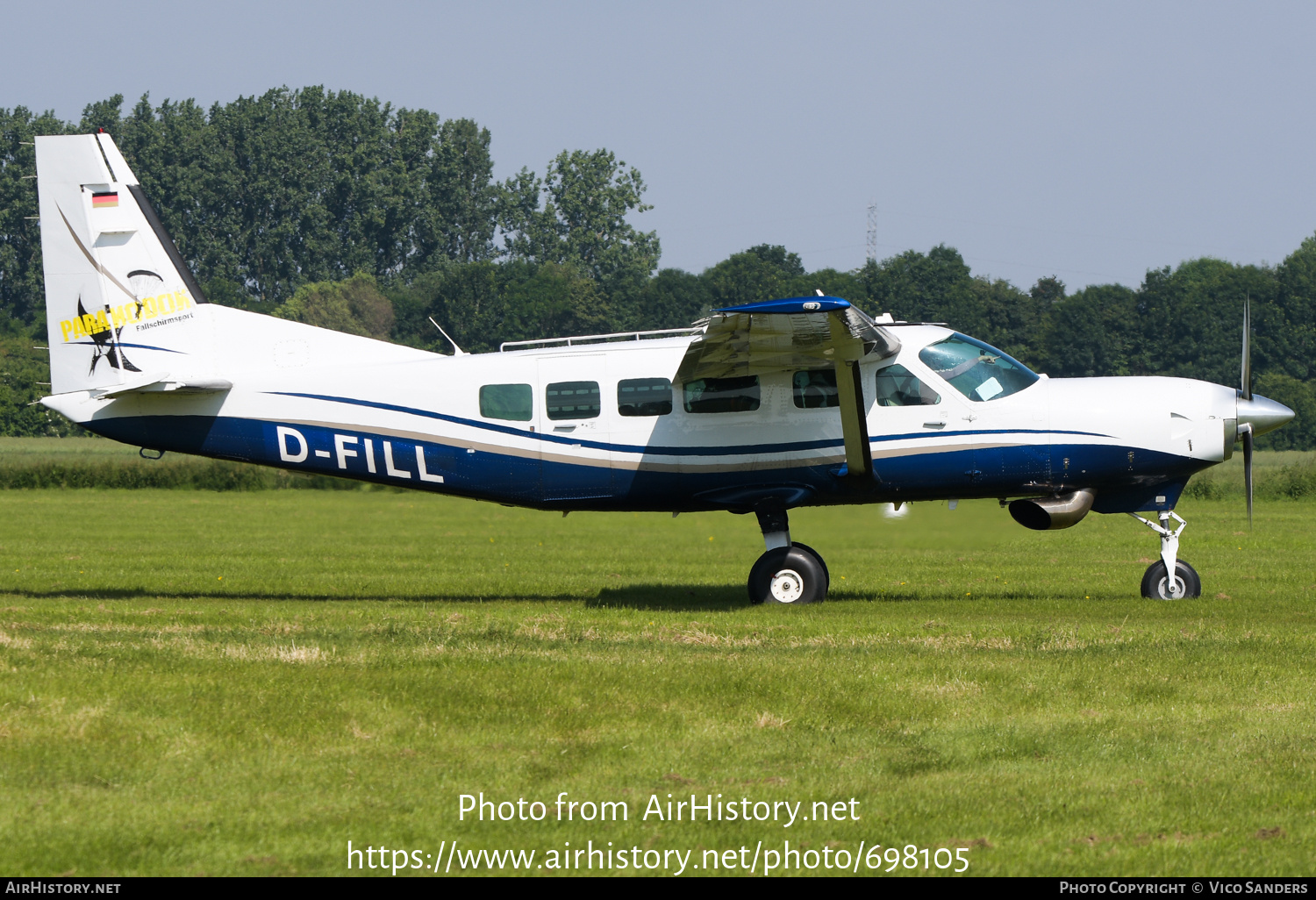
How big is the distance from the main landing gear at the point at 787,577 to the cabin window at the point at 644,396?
170 centimetres

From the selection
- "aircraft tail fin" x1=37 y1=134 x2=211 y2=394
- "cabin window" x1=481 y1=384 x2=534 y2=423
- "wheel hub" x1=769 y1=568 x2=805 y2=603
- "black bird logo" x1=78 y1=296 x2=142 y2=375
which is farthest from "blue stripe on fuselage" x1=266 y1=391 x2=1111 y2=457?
"black bird logo" x1=78 y1=296 x2=142 y2=375

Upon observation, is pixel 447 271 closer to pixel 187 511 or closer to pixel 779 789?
pixel 187 511

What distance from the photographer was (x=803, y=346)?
45.5 feet

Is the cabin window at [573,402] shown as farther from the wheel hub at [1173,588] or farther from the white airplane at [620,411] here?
the wheel hub at [1173,588]

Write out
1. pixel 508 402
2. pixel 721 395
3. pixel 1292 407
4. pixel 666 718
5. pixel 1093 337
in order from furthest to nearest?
pixel 1093 337 < pixel 1292 407 < pixel 508 402 < pixel 721 395 < pixel 666 718

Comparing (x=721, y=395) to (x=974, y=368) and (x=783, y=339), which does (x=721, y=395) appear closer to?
(x=783, y=339)

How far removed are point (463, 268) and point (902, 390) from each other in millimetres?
81825

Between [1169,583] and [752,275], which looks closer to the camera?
[1169,583]

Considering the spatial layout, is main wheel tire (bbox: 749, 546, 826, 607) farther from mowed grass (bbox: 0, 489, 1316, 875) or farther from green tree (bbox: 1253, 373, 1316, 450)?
green tree (bbox: 1253, 373, 1316, 450)

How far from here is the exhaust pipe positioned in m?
15.0

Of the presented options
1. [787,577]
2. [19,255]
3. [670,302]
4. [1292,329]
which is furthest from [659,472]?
[19,255]

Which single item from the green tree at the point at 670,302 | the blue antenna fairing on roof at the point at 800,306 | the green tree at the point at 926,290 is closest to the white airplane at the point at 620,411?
the blue antenna fairing on roof at the point at 800,306

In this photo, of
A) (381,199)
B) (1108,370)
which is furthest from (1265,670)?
(381,199)

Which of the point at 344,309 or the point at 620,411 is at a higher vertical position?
the point at 344,309
